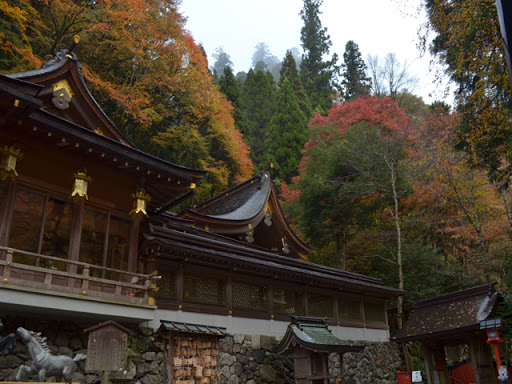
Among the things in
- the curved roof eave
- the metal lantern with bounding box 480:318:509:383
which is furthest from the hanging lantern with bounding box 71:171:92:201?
the metal lantern with bounding box 480:318:509:383

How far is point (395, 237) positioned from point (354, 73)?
97.3 feet

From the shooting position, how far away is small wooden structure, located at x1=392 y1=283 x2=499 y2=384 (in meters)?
14.1

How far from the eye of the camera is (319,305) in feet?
56.1

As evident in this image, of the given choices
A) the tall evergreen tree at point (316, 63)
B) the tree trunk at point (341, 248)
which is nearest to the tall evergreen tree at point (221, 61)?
the tall evergreen tree at point (316, 63)

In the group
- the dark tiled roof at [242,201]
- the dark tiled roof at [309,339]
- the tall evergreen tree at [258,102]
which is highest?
the tall evergreen tree at [258,102]

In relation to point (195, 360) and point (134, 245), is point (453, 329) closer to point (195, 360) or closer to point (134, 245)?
point (195, 360)

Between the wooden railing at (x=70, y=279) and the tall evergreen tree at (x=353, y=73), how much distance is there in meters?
41.8

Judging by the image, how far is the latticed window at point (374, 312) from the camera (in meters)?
19.2

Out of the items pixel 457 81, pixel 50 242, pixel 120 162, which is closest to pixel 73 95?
pixel 120 162

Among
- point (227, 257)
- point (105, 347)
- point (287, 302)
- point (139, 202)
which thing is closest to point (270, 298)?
point (287, 302)

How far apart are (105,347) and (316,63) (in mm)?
54844

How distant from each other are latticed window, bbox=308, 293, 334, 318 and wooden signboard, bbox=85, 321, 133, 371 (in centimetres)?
938

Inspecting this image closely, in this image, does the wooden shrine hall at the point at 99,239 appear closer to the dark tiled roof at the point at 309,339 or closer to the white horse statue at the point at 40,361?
the white horse statue at the point at 40,361

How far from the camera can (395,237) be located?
25.8 m
